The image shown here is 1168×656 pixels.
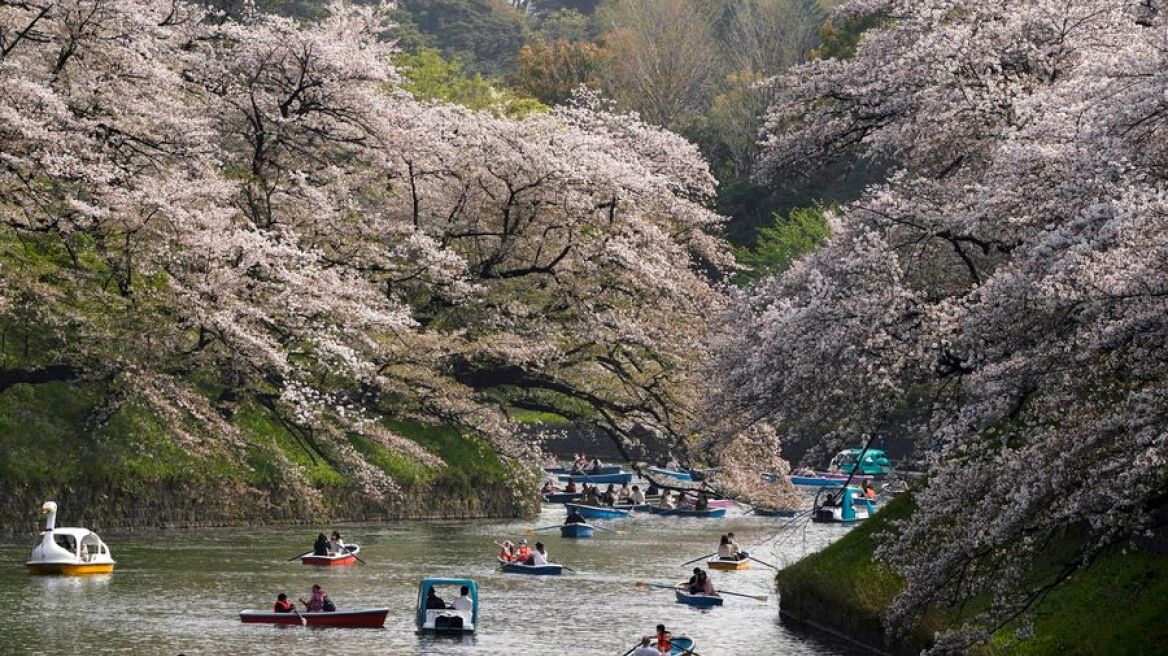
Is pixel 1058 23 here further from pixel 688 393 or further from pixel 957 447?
pixel 688 393

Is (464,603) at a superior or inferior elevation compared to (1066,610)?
inferior

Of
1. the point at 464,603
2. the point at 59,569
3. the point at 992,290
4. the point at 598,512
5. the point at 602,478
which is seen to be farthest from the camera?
the point at 602,478

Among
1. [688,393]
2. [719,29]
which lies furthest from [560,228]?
[719,29]

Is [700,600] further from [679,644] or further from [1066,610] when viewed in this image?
[1066,610]

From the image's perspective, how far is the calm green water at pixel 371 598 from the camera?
3184 cm

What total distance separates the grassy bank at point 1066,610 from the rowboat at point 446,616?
7408 millimetres

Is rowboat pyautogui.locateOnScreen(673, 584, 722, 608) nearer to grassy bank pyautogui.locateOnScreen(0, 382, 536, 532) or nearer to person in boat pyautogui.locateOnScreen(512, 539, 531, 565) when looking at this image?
person in boat pyautogui.locateOnScreen(512, 539, 531, 565)

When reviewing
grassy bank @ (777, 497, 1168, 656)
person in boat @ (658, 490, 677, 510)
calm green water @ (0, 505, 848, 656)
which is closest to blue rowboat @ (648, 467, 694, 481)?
person in boat @ (658, 490, 677, 510)

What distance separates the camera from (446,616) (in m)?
33.9

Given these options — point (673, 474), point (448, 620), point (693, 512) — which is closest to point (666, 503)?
point (693, 512)

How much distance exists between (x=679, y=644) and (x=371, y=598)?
412 inches

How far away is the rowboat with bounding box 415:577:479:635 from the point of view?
33.9 meters

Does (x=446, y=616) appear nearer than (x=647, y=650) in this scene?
No

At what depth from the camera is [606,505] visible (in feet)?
212
